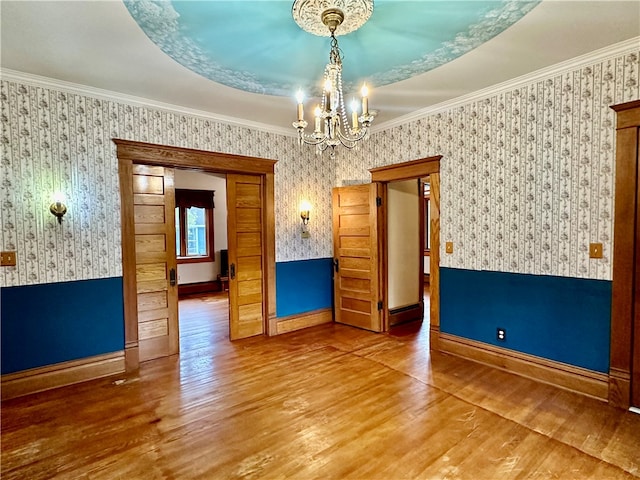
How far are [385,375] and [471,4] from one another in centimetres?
308

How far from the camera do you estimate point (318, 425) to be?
8.32ft

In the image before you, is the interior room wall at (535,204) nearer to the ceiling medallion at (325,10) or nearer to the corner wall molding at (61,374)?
the ceiling medallion at (325,10)

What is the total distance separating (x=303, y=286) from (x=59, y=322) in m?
2.87

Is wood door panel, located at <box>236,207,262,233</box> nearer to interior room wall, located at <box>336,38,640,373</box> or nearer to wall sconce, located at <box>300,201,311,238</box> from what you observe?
wall sconce, located at <box>300,201,311,238</box>

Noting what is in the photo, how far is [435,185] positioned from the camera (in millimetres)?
4016

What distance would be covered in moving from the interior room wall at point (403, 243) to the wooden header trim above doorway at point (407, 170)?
31cm

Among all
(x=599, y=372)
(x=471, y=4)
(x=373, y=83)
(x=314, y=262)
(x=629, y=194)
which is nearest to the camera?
(x=471, y=4)

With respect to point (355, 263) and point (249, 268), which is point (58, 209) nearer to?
point (249, 268)

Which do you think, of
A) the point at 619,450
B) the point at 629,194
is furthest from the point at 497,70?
the point at 619,450

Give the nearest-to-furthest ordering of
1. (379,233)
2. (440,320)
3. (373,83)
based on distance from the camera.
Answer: (373,83) < (440,320) < (379,233)

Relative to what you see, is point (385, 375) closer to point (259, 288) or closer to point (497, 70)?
point (259, 288)

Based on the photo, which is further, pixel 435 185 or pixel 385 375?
pixel 435 185

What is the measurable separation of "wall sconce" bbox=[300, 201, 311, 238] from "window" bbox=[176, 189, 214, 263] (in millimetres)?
4203

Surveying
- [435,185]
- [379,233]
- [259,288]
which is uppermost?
[435,185]
